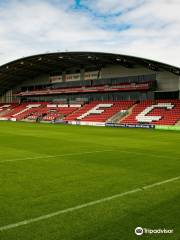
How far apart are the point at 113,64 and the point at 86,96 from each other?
974 cm

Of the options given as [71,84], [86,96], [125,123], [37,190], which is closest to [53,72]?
[71,84]

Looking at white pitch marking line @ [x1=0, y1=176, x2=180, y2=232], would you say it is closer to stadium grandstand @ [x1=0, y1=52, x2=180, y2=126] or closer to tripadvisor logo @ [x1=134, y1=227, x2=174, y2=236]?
tripadvisor logo @ [x1=134, y1=227, x2=174, y2=236]

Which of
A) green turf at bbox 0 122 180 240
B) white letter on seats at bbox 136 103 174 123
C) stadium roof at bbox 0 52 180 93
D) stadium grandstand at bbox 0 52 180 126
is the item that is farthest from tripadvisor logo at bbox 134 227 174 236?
stadium roof at bbox 0 52 180 93

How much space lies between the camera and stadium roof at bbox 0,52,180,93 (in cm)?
5423

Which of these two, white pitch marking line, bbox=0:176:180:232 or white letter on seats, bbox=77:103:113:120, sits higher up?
white letter on seats, bbox=77:103:113:120

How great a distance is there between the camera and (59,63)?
216 feet

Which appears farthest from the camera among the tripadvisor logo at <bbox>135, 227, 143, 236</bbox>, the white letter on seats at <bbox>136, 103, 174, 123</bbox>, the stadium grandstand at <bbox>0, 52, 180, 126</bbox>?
the stadium grandstand at <bbox>0, 52, 180, 126</bbox>

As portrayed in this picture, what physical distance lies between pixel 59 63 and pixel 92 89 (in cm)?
870

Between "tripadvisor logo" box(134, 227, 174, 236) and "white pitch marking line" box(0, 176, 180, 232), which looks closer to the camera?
"tripadvisor logo" box(134, 227, 174, 236)

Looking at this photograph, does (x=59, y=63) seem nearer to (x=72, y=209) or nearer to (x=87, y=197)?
(x=87, y=197)

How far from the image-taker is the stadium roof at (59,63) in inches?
2135

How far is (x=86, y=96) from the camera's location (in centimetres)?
6881

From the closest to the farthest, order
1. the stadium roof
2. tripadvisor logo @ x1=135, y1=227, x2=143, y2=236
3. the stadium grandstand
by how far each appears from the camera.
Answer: tripadvisor logo @ x1=135, y1=227, x2=143, y2=236
the stadium grandstand
the stadium roof

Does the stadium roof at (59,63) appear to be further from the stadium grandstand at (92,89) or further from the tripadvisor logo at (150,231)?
the tripadvisor logo at (150,231)
